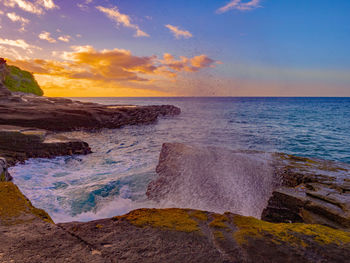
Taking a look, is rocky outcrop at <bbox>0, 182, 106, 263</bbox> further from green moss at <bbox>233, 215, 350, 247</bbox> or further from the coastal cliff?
the coastal cliff

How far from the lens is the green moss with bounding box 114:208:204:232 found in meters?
2.31

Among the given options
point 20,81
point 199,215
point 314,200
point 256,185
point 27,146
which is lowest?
point 256,185

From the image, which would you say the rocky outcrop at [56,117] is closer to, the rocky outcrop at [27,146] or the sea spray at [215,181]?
the rocky outcrop at [27,146]

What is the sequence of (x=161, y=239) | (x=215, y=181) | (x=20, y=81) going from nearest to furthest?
1. (x=161, y=239)
2. (x=215, y=181)
3. (x=20, y=81)

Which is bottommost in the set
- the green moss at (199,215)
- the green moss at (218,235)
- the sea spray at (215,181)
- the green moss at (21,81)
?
the sea spray at (215,181)

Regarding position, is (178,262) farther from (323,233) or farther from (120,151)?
(120,151)

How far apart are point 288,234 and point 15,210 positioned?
3216mm

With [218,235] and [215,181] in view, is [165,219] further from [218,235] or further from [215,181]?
[215,181]

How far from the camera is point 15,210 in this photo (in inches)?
97.8

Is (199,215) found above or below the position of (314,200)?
above

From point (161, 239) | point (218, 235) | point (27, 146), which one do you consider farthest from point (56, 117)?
point (218, 235)

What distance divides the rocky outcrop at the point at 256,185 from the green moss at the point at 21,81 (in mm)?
51479

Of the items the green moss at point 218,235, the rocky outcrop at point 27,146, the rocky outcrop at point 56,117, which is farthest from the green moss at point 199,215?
the rocky outcrop at point 56,117

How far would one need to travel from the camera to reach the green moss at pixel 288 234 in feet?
6.95
